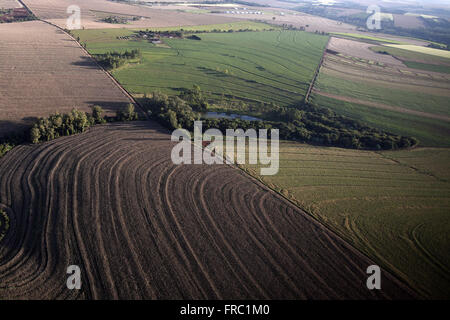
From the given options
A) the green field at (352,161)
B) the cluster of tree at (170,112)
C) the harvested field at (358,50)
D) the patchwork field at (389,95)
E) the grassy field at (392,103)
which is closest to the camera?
the green field at (352,161)

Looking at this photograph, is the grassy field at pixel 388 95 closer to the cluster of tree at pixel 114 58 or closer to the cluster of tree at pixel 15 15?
the cluster of tree at pixel 114 58

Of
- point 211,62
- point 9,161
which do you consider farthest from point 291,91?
point 9,161

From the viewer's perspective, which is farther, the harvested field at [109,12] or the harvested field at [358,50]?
the harvested field at [109,12]

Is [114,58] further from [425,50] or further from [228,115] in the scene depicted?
[425,50]

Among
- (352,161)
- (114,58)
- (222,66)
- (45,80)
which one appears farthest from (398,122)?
(45,80)

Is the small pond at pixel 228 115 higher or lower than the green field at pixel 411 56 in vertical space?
lower

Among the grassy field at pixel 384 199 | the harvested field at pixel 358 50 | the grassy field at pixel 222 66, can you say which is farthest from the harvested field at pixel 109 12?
the grassy field at pixel 384 199

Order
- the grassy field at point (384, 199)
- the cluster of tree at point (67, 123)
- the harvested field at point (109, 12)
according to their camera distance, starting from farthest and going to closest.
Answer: the harvested field at point (109, 12)
the cluster of tree at point (67, 123)
the grassy field at point (384, 199)
